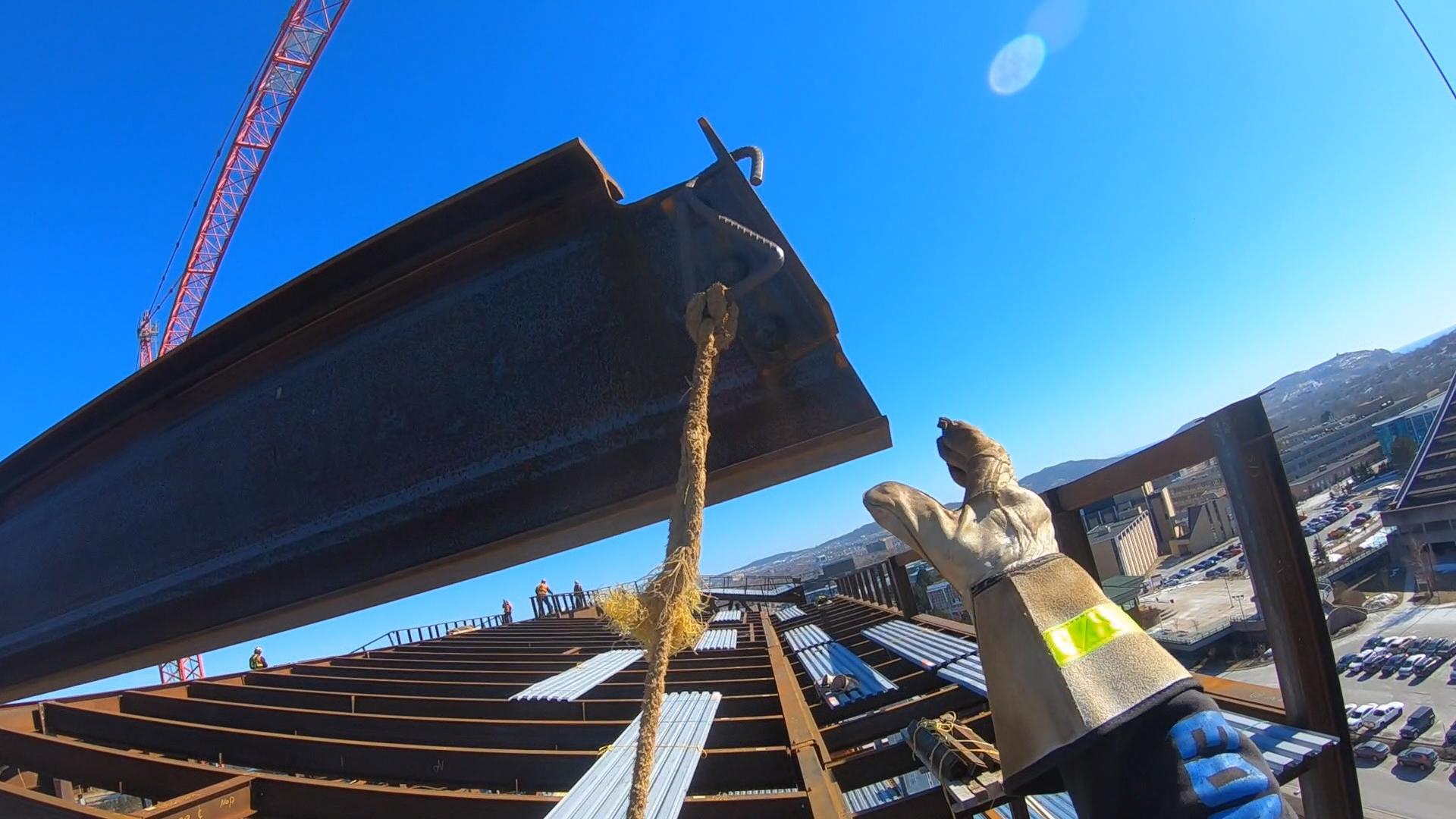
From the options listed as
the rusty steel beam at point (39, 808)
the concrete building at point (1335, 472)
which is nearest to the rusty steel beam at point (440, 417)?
the rusty steel beam at point (39, 808)

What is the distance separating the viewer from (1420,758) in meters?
16.8

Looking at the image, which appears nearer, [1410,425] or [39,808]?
[39,808]

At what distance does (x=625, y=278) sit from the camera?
5.15ft

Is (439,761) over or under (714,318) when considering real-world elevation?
under

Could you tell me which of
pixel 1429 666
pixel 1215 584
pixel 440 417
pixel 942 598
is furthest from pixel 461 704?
pixel 1215 584

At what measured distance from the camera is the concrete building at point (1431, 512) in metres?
31.4

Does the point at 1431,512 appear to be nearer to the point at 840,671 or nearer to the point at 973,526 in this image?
the point at 840,671

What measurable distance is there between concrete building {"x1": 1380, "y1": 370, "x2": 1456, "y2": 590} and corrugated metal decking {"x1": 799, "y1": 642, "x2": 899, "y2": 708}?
42.5m

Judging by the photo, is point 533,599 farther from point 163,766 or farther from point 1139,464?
point 1139,464

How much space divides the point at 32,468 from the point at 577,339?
2248 mm

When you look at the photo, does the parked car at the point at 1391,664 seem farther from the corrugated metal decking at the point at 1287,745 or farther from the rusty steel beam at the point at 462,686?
the corrugated metal decking at the point at 1287,745

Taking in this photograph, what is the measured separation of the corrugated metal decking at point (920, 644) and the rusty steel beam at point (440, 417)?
4422mm

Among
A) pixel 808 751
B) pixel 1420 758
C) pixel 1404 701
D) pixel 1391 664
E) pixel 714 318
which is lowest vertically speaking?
pixel 1391 664

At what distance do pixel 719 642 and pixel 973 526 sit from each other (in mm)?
8221
